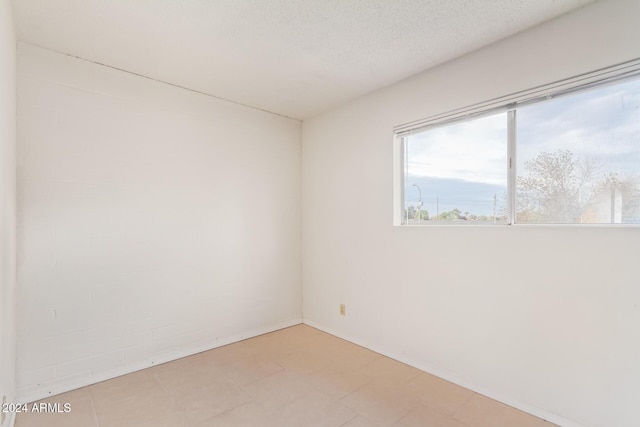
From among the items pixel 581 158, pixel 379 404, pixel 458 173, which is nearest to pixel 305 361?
pixel 379 404

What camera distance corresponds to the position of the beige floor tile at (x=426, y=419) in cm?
187

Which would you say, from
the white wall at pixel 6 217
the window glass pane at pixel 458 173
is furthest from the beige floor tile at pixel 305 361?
the white wall at pixel 6 217

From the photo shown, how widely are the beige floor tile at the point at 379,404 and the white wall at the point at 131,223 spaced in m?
1.54

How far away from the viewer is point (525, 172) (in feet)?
6.88

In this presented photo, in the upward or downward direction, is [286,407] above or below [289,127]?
below

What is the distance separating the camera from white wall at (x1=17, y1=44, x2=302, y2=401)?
2.18 m

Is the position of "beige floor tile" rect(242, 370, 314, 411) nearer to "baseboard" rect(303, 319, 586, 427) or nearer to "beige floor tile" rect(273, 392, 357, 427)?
"beige floor tile" rect(273, 392, 357, 427)

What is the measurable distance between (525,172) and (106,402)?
3326 millimetres

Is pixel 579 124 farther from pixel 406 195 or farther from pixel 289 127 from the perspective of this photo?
pixel 289 127

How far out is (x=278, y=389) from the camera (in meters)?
2.27

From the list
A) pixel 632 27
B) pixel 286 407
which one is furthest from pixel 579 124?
pixel 286 407

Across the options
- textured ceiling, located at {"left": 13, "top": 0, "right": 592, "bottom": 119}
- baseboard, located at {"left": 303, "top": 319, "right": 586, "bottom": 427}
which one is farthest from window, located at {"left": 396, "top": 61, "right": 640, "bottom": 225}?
baseboard, located at {"left": 303, "top": 319, "right": 586, "bottom": 427}

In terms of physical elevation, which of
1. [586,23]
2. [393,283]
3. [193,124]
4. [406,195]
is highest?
[586,23]

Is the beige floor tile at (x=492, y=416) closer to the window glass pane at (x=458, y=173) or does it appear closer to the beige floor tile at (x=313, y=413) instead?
the beige floor tile at (x=313, y=413)
